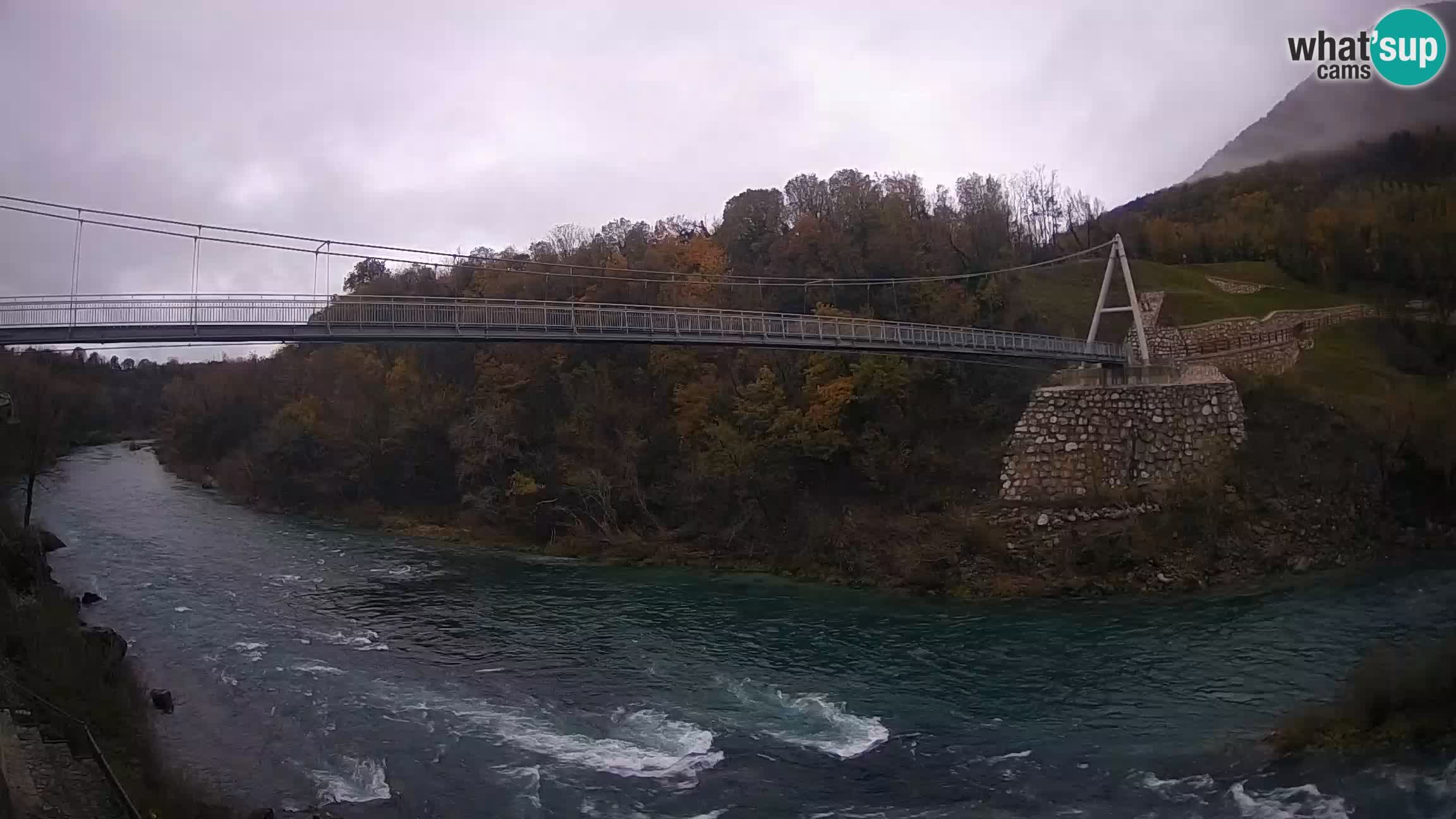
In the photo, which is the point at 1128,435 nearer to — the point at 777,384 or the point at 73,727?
the point at 777,384

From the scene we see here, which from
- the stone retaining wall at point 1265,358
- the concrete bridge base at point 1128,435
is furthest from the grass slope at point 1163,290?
the concrete bridge base at point 1128,435

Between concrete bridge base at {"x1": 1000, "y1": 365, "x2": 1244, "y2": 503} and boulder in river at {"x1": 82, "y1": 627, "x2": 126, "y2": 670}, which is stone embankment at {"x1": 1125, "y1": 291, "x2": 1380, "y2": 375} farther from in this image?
boulder in river at {"x1": 82, "y1": 627, "x2": 126, "y2": 670}

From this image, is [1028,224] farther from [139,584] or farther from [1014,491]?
[139,584]

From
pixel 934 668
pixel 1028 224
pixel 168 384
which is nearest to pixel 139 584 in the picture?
pixel 934 668

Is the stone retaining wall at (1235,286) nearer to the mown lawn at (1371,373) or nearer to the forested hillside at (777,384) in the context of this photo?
the forested hillside at (777,384)

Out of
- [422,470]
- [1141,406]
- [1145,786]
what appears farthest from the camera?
[422,470]
